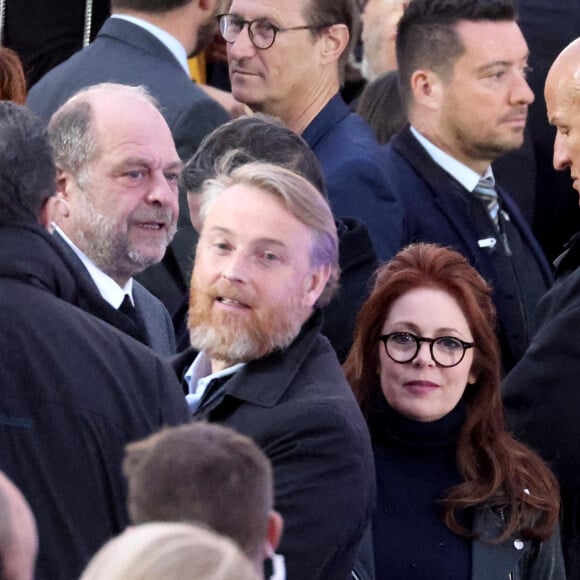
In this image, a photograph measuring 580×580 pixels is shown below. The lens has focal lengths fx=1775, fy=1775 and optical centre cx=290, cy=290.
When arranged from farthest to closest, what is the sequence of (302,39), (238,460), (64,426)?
(302,39), (64,426), (238,460)

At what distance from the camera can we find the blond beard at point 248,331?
4.10 meters

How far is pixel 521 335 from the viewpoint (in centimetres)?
581

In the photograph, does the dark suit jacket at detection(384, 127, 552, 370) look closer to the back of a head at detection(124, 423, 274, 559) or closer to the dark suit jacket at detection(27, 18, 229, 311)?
the dark suit jacket at detection(27, 18, 229, 311)

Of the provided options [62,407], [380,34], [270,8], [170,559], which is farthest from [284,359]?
[380,34]

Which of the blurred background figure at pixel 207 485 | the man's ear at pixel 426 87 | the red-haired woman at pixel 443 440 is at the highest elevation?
the blurred background figure at pixel 207 485

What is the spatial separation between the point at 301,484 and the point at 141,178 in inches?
51.9

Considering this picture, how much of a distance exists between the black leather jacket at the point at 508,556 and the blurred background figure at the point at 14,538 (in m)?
2.10

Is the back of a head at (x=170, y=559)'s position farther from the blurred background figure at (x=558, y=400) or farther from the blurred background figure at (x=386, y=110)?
the blurred background figure at (x=386, y=110)

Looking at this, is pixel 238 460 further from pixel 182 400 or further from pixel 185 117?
pixel 185 117

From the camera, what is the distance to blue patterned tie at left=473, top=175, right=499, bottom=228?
6094mm

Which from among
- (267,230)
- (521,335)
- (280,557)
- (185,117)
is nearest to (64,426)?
(280,557)

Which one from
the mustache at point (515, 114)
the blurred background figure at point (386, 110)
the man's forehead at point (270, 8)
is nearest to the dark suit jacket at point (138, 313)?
the man's forehead at point (270, 8)

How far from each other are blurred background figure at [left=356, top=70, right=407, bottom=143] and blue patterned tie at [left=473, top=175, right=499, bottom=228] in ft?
2.70

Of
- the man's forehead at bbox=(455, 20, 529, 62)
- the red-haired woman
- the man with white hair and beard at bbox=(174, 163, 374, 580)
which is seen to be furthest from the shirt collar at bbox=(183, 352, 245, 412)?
the man's forehead at bbox=(455, 20, 529, 62)
